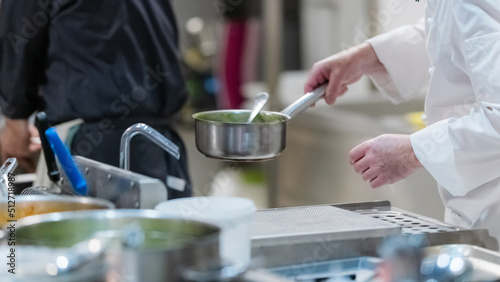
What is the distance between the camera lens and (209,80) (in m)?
3.90

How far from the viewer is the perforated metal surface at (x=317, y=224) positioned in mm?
1214

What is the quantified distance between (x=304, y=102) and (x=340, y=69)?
147mm

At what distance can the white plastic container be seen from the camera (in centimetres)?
104

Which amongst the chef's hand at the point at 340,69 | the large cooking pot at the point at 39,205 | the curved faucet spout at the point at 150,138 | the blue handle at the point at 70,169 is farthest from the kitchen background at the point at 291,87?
the large cooking pot at the point at 39,205

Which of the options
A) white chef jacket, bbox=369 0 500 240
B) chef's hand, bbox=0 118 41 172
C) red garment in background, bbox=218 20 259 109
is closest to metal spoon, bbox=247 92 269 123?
white chef jacket, bbox=369 0 500 240

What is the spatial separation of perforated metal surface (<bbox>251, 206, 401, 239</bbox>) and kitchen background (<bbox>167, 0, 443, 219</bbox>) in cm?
131

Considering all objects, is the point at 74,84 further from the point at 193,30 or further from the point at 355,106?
the point at 193,30

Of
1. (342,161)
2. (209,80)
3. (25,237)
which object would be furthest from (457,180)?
(209,80)

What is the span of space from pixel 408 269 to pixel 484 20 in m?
0.52

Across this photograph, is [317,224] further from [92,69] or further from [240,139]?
[92,69]

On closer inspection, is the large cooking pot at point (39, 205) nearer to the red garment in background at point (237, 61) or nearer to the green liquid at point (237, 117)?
the green liquid at point (237, 117)

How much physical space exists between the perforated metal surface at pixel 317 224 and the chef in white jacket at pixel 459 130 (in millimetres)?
116

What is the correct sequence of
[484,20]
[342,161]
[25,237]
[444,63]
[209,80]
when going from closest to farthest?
[25,237] → [484,20] → [444,63] → [342,161] → [209,80]

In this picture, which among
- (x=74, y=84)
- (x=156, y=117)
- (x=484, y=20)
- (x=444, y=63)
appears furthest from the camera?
(x=156, y=117)
